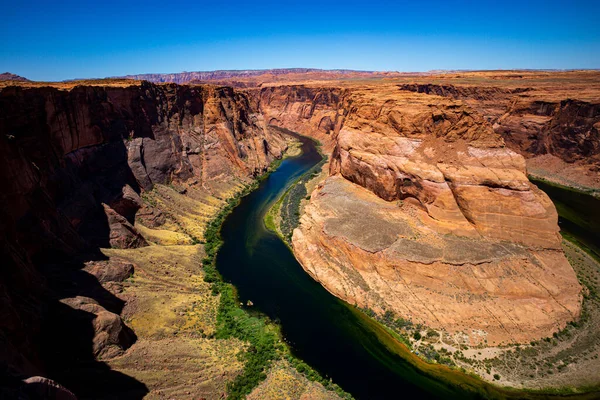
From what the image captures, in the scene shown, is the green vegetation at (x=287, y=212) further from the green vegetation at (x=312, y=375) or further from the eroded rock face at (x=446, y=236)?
the green vegetation at (x=312, y=375)

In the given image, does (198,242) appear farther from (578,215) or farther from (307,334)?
(578,215)

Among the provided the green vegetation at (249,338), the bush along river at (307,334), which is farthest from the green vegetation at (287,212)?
the green vegetation at (249,338)

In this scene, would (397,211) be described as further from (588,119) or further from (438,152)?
(588,119)

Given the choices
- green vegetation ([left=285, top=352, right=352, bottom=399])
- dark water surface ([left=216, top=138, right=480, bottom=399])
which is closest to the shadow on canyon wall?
green vegetation ([left=285, top=352, right=352, bottom=399])

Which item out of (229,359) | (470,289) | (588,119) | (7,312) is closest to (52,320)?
(7,312)

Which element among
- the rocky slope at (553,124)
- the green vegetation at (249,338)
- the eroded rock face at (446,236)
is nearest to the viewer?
the green vegetation at (249,338)

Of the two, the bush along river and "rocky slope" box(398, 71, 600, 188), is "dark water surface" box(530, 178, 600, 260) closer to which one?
"rocky slope" box(398, 71, 600, 188)
